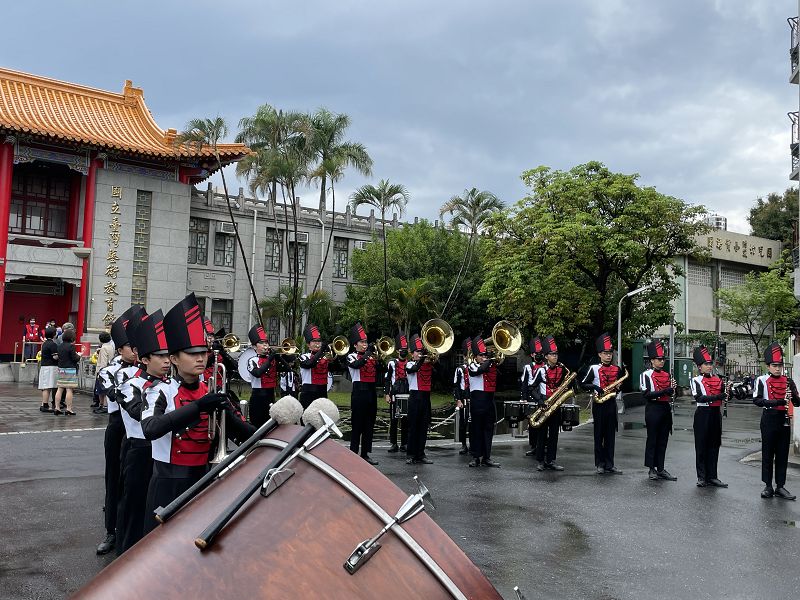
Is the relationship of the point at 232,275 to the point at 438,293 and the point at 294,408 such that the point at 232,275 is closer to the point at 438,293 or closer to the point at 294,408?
the point at 438,293

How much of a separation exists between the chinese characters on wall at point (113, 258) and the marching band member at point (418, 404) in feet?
62.1

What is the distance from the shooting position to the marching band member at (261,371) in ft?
36.9

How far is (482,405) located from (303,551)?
9360 mm

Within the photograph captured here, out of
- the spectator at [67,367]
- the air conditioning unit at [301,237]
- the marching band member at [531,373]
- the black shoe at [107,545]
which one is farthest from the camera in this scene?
the air conditioning unit at [301,237]

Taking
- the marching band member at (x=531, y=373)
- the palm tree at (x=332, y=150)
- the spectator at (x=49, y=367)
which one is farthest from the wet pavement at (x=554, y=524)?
the palm tree at (x=332, y=150)

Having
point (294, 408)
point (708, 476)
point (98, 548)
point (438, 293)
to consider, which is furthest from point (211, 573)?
point (438, 293)

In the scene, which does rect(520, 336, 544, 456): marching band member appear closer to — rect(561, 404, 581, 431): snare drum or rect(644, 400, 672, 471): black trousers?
rect(561, 404, 581, 431): snare drum

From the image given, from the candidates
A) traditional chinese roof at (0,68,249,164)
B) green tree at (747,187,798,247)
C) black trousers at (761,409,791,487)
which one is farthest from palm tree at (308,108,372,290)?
green tree at (747,187,798,247)

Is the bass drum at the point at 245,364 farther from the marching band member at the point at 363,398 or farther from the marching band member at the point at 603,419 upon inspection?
the marching band member at the point at 603,419

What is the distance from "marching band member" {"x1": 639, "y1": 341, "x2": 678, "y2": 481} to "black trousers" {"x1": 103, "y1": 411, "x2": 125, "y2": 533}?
7.20 m

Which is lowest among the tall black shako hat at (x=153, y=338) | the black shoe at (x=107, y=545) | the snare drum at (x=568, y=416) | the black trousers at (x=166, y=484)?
the black shoe at (x=107, y=545)

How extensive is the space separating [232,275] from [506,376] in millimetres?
15096

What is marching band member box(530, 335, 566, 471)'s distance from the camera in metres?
11.0

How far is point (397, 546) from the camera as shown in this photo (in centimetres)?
209
